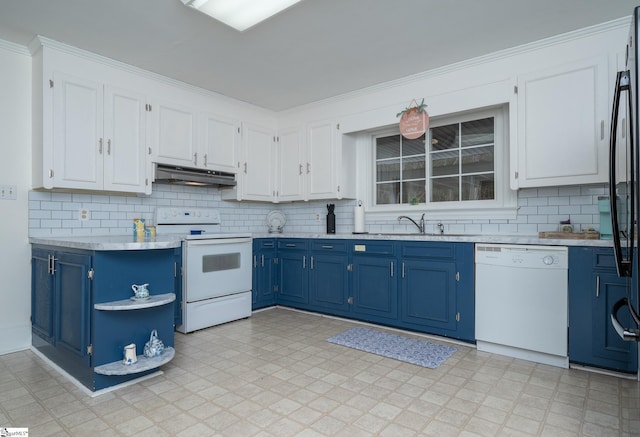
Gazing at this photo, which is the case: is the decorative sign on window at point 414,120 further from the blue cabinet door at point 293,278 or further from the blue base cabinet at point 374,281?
the blue cabinet door at point 293,278

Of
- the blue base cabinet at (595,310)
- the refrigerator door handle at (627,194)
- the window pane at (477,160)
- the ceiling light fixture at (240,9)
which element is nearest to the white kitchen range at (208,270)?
the ceiling light fixture at (240,9)

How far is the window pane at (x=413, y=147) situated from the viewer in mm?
4057

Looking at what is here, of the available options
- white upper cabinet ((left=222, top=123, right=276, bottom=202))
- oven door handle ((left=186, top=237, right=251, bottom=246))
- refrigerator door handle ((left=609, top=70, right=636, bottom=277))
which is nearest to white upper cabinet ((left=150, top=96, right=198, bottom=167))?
white upper cabinet ((left=222, top=123, right=276, bottom=202))

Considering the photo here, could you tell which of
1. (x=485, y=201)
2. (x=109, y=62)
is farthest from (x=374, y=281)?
(x=109, y=62)

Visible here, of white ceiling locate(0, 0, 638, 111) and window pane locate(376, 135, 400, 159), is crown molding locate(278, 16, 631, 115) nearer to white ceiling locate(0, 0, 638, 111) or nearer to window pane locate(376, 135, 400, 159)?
white ceiling locate(0, 0, 638, 111)

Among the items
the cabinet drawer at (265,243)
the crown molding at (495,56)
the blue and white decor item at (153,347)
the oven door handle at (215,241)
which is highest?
the crown molding at (495,56)

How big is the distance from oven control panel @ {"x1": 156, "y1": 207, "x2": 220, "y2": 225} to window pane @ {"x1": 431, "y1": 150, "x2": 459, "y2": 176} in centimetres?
257

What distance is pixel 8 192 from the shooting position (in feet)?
10.0

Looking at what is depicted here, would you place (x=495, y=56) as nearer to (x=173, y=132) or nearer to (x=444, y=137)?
(x=444, y=137)

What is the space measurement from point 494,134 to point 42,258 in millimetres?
4069

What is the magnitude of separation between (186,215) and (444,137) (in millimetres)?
2906

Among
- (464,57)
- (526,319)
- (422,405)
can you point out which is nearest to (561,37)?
(464,57)

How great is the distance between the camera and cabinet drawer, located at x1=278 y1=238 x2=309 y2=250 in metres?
4.25

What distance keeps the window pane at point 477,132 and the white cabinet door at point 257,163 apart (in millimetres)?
2375
